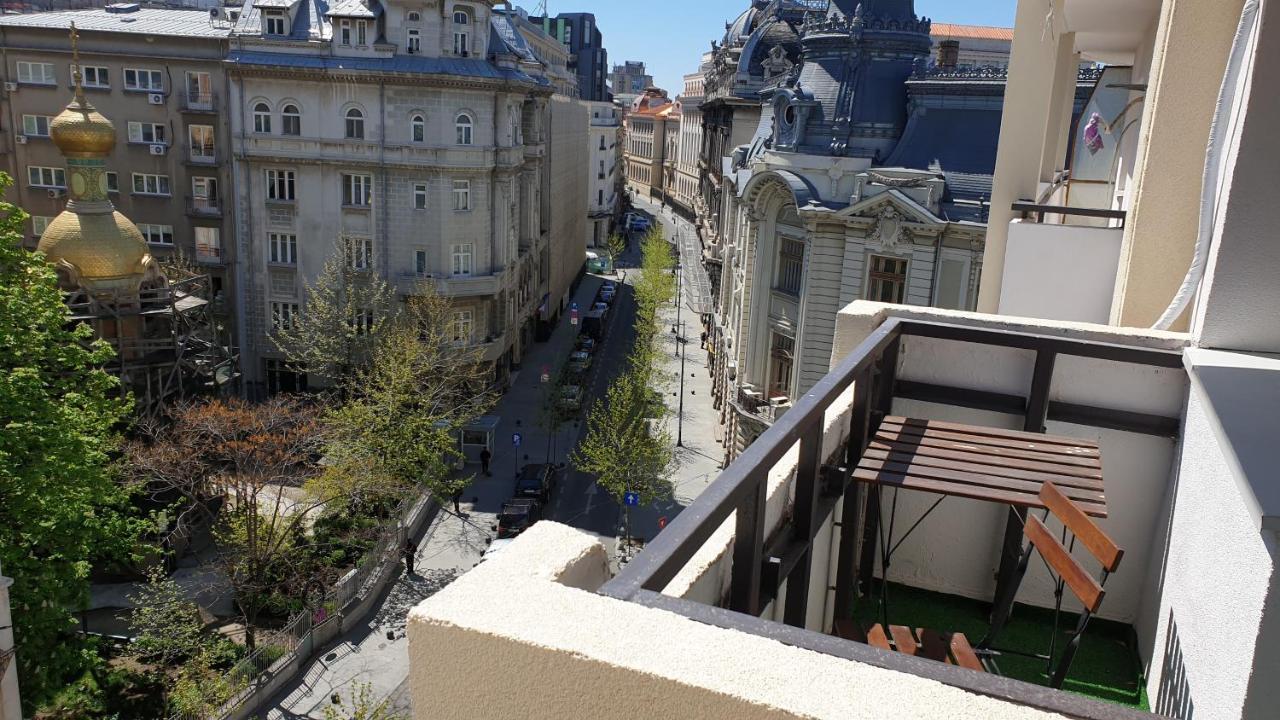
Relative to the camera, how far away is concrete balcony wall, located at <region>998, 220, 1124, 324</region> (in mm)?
10750

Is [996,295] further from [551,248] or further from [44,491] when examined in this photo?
[551,248]

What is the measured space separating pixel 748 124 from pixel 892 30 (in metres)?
21.4

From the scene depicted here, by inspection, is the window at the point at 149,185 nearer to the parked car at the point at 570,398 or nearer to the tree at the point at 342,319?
the tree at the point at 342,319

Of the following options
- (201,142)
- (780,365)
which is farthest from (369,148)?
(780,365)

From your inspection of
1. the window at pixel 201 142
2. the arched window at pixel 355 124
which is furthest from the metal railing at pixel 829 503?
the window at pixel 201 142

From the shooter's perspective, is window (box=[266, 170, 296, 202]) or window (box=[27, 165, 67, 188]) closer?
window (box=[266, 170, 296, 202])

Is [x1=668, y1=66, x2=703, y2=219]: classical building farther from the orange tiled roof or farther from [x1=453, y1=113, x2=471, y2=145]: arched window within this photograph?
[x1=453, y1=113, x2=471, y2=145]: arched window

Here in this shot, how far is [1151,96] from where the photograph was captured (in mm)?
8797

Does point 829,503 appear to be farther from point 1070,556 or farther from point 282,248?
point 282,248

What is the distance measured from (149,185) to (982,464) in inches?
1729

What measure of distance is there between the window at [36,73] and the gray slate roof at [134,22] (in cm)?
163

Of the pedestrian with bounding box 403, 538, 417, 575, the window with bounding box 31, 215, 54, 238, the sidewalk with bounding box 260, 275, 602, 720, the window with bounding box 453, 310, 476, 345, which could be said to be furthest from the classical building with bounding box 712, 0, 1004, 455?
the window with bounding box 31, 215, 54, 238

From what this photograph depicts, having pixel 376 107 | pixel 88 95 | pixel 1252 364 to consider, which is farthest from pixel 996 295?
pixel 88 95

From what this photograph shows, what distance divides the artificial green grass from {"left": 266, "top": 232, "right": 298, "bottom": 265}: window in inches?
1479
